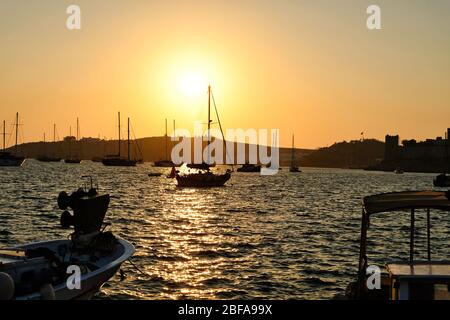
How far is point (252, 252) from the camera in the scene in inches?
1344

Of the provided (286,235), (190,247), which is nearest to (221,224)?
(286,235)

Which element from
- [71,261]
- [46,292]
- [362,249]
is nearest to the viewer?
[46,292]

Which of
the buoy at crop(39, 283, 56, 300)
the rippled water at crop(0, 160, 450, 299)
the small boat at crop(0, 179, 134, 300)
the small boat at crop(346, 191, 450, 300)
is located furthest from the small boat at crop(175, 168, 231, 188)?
the buoy at crop(39, 283, 56, 300)

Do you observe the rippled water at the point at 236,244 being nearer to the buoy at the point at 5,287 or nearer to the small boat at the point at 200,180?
the buoy at the point at 5,287

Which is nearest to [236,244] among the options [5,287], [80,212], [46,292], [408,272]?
[80,212]

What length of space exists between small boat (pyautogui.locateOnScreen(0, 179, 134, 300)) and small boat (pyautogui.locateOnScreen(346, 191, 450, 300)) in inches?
302

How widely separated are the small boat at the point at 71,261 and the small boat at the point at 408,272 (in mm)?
7669

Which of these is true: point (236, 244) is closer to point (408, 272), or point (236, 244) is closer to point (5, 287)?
point (408, 272)

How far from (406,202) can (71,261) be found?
393 inches

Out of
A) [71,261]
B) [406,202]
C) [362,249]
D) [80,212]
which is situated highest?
[406,202]

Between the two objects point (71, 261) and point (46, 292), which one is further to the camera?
point (71, 261)

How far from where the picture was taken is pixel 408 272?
1309cm

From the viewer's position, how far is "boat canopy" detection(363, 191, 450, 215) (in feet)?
49.6
